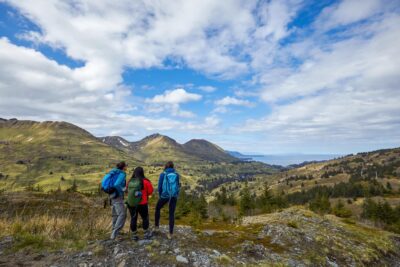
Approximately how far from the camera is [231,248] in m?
12.7

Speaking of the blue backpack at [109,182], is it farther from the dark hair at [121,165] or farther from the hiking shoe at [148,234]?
the hiking shoe at [148,234]

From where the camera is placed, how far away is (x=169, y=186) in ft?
40.8

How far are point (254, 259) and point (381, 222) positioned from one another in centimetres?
8921

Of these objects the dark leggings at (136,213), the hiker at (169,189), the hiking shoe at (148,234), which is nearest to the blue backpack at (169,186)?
the hiker at (169,189)

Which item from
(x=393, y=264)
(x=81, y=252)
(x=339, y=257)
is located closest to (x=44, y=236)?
(x=81, y=252)

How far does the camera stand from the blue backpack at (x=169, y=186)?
40.7ft

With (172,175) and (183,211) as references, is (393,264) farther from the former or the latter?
(183,211)

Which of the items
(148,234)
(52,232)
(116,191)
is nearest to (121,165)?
(116,191)

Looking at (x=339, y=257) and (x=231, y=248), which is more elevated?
(x=231, y=248)

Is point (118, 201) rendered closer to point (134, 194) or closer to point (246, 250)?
point (134, 194)

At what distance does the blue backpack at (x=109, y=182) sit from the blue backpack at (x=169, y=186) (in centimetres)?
235

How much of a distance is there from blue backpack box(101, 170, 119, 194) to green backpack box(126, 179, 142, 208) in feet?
2.43

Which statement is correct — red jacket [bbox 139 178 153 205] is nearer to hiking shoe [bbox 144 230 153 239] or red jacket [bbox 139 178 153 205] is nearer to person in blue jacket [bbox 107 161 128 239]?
person in blue jacket [bbox 107 161 128 239]

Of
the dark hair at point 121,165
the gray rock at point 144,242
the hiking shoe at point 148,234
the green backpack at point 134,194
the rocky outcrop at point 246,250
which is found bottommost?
the rocky outcrop at point 246,250
